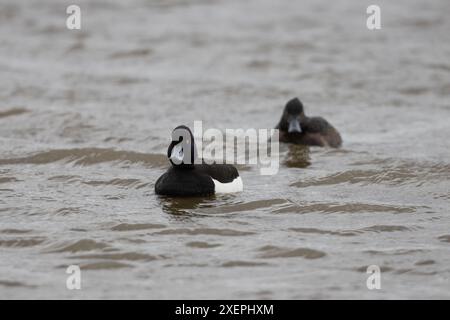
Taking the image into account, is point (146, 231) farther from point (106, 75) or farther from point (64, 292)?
point (106, 75)

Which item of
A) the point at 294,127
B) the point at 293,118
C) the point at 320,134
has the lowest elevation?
the point at 320,134

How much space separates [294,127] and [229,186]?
123 inches

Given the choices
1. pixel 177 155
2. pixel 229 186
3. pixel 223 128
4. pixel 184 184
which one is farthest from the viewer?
pixel 223 128

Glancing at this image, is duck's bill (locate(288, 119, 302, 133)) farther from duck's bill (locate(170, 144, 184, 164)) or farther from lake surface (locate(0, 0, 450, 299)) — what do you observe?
duck's bill (locate(170, 144, 184, 164))

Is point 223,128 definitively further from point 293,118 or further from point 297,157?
point 297,157

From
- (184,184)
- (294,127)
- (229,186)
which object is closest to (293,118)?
(294,127)

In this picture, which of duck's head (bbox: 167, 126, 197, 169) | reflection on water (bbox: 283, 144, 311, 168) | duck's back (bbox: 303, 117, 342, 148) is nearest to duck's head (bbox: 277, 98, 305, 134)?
duck's back (bbox: 303, 117, 342, 148)

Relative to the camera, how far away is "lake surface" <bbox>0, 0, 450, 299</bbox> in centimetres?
907

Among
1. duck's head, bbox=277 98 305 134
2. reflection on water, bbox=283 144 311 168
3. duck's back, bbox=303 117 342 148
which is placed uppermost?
duck's head, bbox=277 98 305 134

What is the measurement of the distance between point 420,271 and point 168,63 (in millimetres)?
11634

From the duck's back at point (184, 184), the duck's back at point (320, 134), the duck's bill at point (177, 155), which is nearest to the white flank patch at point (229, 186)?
the duck's back at point (184, 184)

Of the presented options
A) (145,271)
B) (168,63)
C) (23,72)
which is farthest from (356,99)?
(145,271)

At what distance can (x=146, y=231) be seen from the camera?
10.1 meters

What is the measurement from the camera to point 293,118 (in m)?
14.5
